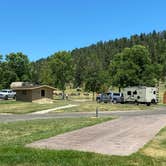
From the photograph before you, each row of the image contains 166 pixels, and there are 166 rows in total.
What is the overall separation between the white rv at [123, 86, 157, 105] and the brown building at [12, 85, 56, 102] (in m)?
11.5

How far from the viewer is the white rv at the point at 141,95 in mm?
48000

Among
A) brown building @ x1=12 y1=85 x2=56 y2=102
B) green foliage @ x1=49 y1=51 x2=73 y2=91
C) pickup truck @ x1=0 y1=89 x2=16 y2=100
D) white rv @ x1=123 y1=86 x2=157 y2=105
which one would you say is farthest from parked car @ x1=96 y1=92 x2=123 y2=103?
green foliage @ x1=49 y1=51 x2=73 y2=91

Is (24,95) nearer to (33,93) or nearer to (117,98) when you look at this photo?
(33,93)

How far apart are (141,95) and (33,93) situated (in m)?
15.4

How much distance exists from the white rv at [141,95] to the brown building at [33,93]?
11481 millimetres

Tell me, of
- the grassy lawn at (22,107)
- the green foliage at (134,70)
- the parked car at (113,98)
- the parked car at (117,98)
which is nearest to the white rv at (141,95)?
the parked car at (117,98)

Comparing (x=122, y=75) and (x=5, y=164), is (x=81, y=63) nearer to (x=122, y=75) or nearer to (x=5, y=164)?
(x=122, y=75)

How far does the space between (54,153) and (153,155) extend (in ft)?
Result: 9.18

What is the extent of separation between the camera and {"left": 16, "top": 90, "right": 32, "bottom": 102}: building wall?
5241 cm

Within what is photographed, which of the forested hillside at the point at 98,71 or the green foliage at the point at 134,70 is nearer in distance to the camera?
the green foliage at the point at 134,70

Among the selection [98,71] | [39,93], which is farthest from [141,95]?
[98,71]

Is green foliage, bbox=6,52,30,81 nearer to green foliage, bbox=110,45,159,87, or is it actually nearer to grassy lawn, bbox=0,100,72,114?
green foliage, bbox=110,45,159,87

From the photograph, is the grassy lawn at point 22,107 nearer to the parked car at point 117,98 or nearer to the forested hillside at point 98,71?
the parked car at point 117,98

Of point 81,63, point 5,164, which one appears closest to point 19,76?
point 81,63
